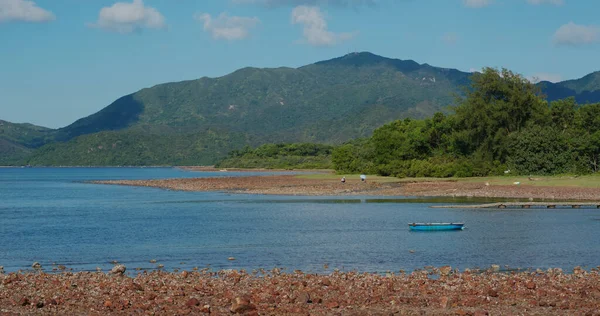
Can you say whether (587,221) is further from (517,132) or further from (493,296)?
(517,132)

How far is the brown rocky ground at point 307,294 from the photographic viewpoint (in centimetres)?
1814

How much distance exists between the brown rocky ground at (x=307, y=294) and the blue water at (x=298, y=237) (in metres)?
3.69

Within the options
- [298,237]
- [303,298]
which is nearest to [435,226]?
[298,237]

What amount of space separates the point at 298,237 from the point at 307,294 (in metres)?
18.7

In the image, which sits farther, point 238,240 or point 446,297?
point 238,240

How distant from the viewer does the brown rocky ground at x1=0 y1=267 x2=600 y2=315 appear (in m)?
18.1

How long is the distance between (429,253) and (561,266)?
5.73 meters

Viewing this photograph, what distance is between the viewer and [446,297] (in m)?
19.0

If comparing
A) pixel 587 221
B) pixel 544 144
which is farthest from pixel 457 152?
pixel 587 221

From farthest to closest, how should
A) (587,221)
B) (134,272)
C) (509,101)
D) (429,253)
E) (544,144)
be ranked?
(509,101) → (544,144) → (587,221) → (429,253) → (134,272)

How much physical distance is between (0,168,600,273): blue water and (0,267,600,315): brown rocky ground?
3.69 metres

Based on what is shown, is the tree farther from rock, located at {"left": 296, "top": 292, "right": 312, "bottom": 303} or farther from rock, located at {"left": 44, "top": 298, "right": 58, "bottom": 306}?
rock, located at {"left": 44, "top": 298, "right": 58, "bottom": 306}

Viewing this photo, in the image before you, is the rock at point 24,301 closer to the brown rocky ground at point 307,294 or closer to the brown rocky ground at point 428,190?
the brown rocky ground at point 307,294

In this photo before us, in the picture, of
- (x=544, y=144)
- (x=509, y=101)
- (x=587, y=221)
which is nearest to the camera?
(x=587, y=221)
